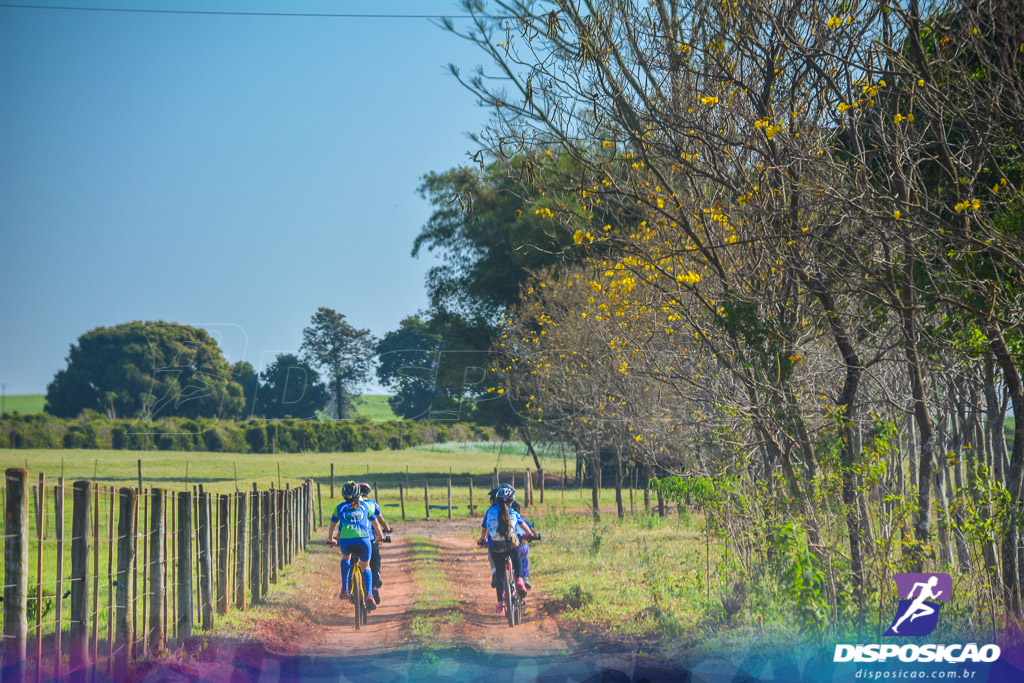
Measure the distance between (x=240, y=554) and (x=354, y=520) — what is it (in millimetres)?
1818

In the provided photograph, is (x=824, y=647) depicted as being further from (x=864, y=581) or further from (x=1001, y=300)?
(x=1001, y=300)

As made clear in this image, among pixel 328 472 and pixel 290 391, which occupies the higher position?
pixel 290 391

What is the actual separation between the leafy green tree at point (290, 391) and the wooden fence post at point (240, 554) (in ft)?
87.5

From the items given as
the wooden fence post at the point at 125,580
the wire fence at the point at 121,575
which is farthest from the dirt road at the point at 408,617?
the wooden fence post at the point at 125,580

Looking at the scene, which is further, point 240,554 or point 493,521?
point 240,554

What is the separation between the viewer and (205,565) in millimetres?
10344

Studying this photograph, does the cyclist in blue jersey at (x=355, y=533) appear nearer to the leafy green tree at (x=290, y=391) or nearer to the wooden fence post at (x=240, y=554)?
the wooden fence post at (x=240, y=554)

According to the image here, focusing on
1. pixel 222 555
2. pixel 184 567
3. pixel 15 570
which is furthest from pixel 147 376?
pixel 15 570

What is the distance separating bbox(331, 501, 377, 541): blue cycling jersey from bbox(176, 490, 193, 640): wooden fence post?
1922 millimetres

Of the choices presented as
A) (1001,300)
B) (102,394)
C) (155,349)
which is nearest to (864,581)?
(1001,300)

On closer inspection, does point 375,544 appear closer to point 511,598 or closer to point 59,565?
point 511,598

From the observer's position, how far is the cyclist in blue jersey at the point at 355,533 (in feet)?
36.4

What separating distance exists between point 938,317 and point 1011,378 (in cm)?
123

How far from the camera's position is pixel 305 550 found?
20.8 metres
